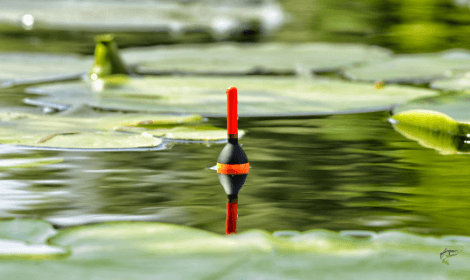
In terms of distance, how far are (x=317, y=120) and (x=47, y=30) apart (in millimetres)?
10062

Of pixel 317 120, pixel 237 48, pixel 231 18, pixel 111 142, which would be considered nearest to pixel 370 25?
pixel 231 18

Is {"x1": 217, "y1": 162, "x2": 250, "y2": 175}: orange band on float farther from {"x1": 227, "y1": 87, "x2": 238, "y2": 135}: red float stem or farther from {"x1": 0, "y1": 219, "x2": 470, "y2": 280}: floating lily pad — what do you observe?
{"x1": 0, "y1": 219, "x2": 470, "y2": 280}: floating lily pad

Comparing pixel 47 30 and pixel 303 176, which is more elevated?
pixel 47 30

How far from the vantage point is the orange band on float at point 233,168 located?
10.4 ft

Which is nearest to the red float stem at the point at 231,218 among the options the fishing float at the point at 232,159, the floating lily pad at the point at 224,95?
the fishing float at the point at 232,159

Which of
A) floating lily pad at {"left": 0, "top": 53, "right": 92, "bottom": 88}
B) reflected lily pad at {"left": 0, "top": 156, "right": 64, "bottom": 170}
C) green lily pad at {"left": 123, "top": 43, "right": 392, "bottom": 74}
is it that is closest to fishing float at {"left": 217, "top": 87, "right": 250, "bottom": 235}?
reflected lily pad at {"left": 0, "top": 156, "right": 64, "bottom": 170}

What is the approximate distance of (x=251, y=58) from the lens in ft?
28.7

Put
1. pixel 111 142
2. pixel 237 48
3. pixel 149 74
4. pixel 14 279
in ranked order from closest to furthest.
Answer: pixel 14 279 → pixel 111 142 → pixel 149 74 → pixel 237 48

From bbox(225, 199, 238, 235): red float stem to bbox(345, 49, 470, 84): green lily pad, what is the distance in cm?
448

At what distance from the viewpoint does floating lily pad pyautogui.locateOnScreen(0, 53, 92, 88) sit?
22.1ft

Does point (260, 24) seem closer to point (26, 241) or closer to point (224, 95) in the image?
point (224, 95)

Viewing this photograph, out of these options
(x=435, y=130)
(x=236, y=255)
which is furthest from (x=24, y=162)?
(x=435, y=130)

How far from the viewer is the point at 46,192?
294 cm

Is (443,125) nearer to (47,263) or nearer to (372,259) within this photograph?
(372,259)
